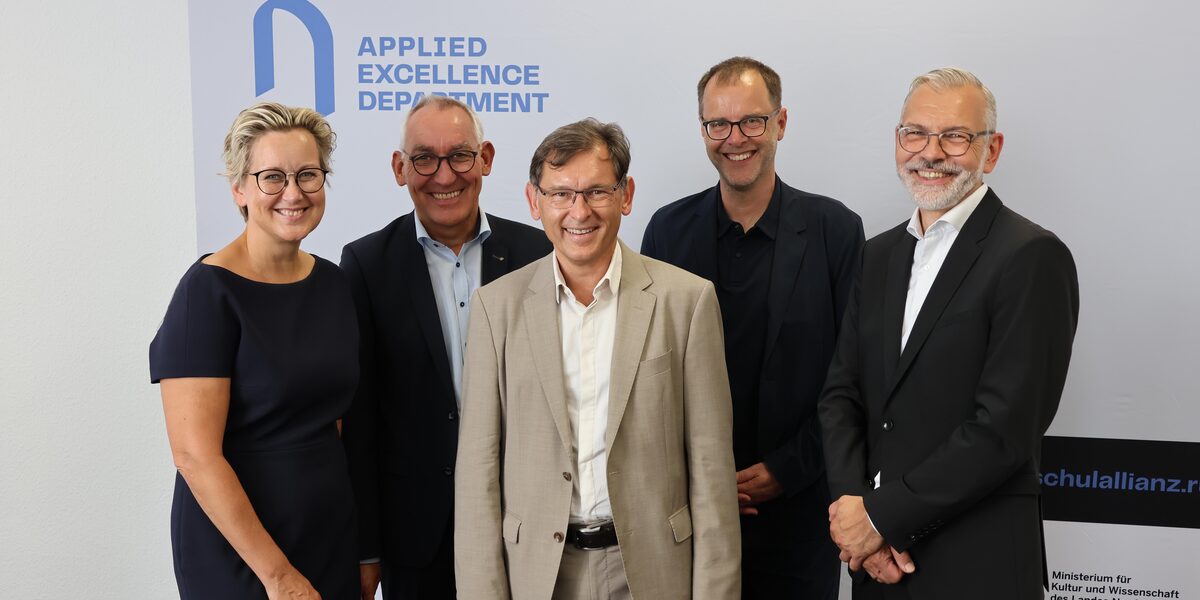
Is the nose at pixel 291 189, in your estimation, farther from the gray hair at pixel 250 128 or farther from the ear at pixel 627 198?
the ear at pixel 627 198

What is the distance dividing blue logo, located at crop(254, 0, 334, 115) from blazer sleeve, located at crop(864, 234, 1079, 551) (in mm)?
2695

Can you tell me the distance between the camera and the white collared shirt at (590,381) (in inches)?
82.4

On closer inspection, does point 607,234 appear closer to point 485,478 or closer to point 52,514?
point 485,478

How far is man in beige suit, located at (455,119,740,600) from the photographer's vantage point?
81.2 inches

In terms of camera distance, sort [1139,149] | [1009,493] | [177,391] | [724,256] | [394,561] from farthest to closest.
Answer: [1139,149], [724,256], [394,561], [1009,493], [177,391]

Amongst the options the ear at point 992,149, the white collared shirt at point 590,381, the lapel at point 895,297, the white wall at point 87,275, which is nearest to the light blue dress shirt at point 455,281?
the white collared shirt at point 590,381

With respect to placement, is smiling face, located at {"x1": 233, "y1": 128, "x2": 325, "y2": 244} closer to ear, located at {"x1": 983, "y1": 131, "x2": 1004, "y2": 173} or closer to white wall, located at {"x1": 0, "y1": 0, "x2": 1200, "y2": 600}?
white wall, located at {"x1": 0, "y1": 0, "x2": 1200, "y2": 600}

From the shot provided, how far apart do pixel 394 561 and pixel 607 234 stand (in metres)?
1.24

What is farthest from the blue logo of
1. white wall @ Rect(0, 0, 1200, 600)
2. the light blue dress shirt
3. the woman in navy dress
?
the woman in navy dress

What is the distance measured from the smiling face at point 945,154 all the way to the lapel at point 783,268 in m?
0.53

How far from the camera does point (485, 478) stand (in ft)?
6.98

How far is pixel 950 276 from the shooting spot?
217 centimetres

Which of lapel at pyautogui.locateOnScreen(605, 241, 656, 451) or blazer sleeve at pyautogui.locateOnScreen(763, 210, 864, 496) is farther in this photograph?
blazer sleeve at pyautogui.locateOnScreen(763, 210, 864, 496)

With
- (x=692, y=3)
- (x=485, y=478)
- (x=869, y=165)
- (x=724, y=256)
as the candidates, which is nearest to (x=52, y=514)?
(x=485, y=478)
